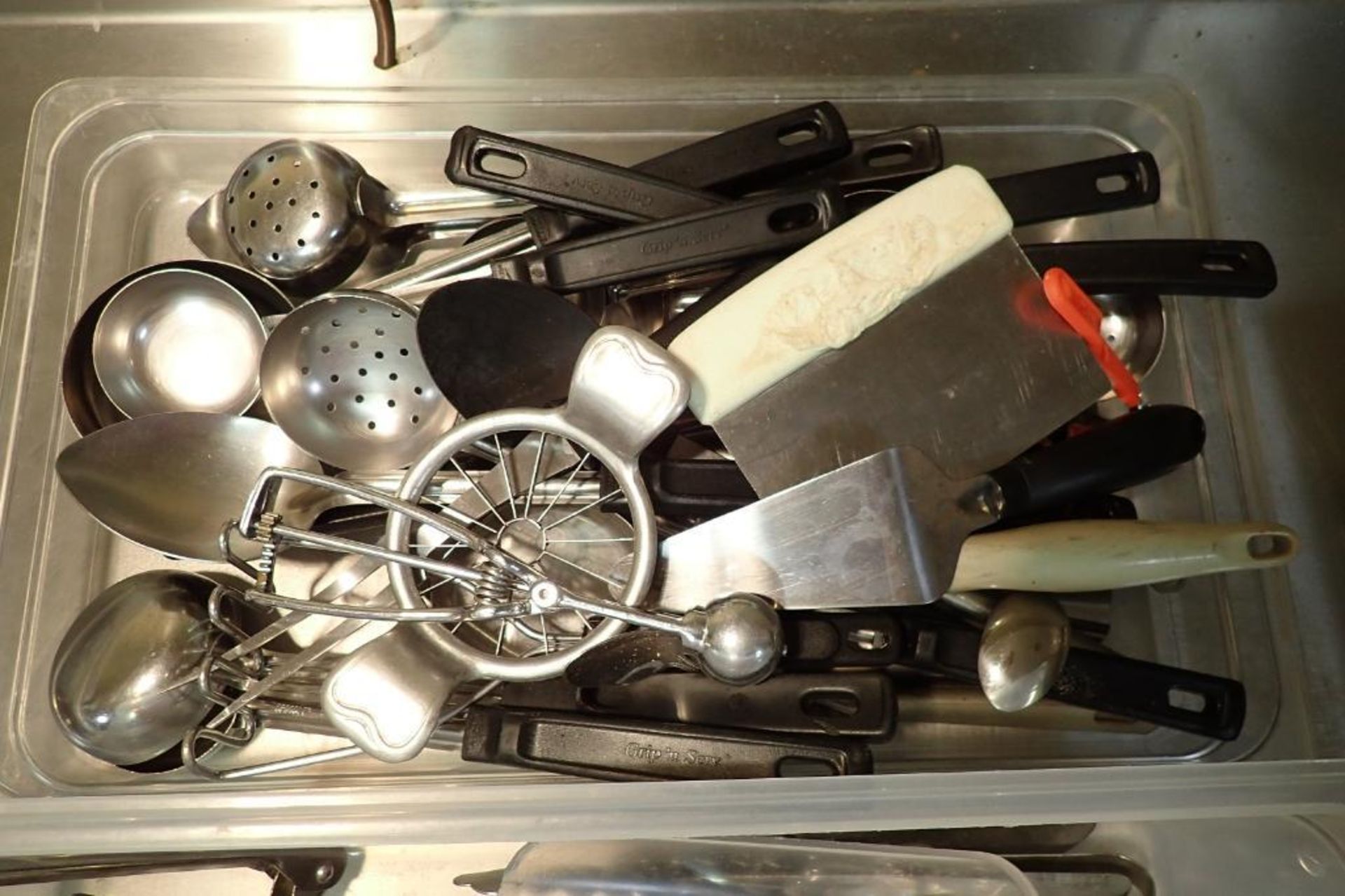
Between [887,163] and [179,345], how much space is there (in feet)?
1.44

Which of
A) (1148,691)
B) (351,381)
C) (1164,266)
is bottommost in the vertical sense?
(1148,691)

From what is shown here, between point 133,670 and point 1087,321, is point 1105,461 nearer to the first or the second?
point 1087,321

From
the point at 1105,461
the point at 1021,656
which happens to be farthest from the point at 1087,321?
the point at 1021,656

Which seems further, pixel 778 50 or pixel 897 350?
pixel 778 50

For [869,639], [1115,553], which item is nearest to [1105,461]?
[1115,553]

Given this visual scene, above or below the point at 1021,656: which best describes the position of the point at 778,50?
above

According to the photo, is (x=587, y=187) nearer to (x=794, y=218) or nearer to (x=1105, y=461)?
(x=794, y=218)

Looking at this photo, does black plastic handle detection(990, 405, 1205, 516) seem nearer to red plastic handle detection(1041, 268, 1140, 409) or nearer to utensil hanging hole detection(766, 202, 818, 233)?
red plastic handle detection(1041, 268, 1140, 409)

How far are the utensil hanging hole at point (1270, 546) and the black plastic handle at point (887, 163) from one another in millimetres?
262

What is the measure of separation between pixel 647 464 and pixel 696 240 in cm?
12

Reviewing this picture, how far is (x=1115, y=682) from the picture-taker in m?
0.54

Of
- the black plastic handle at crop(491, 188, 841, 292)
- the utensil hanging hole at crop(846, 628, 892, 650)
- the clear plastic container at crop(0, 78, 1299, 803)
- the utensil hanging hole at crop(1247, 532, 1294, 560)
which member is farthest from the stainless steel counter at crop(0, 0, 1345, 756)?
the utensil hanging hole at crop(846, 628, 892, 650)

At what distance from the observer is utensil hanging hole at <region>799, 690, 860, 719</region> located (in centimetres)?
53

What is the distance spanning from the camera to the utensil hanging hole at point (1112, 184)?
0.60m
